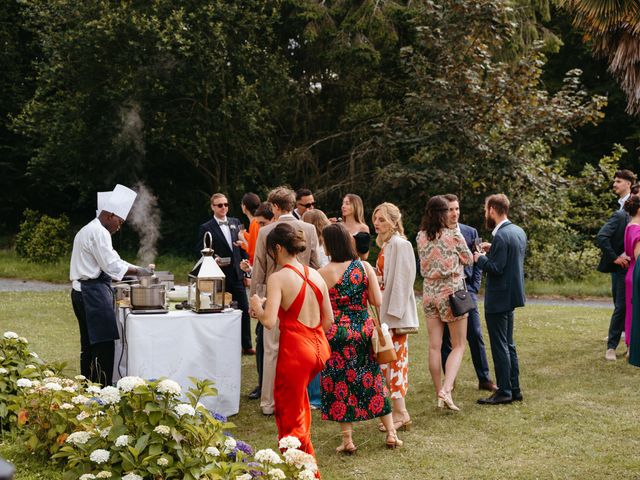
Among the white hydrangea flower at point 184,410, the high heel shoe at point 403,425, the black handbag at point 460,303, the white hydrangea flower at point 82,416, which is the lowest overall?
the high heel shoe at point 403,425

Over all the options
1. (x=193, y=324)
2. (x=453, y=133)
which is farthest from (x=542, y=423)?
(x=453, y=133)

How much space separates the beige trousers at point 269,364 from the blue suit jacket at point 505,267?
1.98 meters

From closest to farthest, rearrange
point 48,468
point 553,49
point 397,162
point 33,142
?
point 48,468 < point 397,162 < point 553,49 < point 33,142

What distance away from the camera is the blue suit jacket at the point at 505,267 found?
7023 mm

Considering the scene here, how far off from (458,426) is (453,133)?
38.7 feet

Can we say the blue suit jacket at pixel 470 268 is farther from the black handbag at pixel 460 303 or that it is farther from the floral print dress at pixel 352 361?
the floral print dress at pixel 352 361

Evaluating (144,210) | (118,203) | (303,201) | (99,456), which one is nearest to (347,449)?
(99,456)

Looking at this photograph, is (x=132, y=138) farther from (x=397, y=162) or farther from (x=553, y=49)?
(x=553, y=49)

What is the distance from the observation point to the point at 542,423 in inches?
265

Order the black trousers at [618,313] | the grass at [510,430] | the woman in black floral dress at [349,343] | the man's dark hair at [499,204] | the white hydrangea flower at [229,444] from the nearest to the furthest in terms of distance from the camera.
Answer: the white hydrangea flower at [229,444], the grass at [510,430], the woman in black floral dress at [349,343], the man's dark hair at [499,204], the black trousers at [618,313]

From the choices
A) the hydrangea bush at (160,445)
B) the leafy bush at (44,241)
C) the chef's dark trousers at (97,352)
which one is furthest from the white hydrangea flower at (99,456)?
the leafy bush at (44,241)

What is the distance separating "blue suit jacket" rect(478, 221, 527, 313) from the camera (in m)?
7.02

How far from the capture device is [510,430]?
256 inches

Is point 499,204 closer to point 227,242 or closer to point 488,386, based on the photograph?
point 488,386
